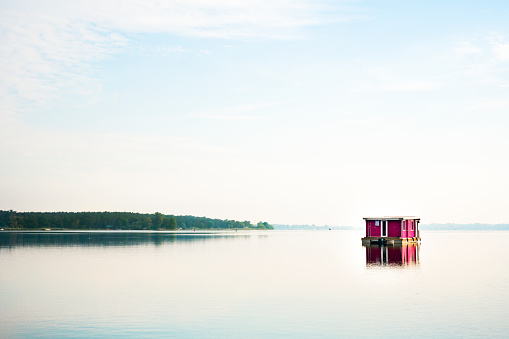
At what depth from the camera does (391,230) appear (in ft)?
303

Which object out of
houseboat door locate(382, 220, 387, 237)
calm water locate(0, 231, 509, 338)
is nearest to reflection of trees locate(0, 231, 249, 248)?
houseboat door locate(382, 220, 387, 237)

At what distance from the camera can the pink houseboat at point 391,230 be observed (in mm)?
91375

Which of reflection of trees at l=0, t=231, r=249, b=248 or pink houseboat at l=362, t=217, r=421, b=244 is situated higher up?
pink houseboat at l=362, t=217, r=421, b=244

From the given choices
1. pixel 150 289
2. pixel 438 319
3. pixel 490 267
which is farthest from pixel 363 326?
pixel 490 267

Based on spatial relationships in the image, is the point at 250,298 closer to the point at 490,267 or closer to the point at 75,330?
the point at 75,330

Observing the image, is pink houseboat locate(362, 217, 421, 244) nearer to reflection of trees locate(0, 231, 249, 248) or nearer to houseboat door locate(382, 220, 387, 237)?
houseboat door locate(382, 220, 387, 237)

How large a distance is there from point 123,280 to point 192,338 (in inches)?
787

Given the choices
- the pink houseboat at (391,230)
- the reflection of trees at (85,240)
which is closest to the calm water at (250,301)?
the pink houseboat at (391,230)

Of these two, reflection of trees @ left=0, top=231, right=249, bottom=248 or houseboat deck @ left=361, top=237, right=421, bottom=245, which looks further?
reflection of trees @ left=0, top=231, right=249, bottom=248

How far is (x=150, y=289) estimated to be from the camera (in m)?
35.8

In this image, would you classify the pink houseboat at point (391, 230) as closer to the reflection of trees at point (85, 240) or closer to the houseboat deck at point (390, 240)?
the houseboat deck at point (390, 240)

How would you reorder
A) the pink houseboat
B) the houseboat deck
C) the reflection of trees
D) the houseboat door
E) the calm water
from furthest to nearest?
the reflection of trees → the houseboat door → the pink houseboat → the houseboat deck → the calm water

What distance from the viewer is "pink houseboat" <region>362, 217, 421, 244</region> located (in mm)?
91375

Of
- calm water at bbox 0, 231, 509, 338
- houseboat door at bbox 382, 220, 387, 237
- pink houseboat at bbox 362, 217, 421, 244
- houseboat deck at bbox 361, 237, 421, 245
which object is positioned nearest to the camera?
calm water at bbox 0, 231, 509, 338
